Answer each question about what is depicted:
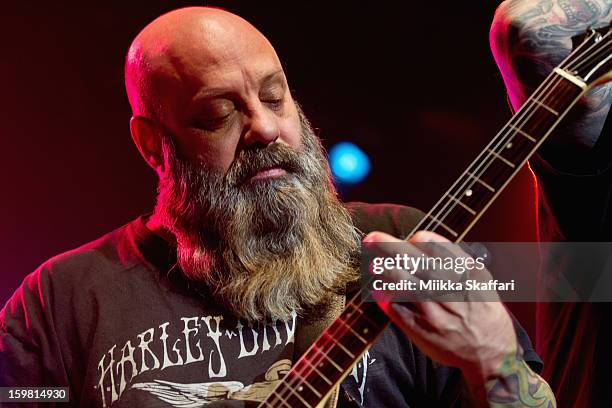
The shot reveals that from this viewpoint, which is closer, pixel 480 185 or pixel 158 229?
pixel 480 185

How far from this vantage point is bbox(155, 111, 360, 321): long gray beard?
1.51m

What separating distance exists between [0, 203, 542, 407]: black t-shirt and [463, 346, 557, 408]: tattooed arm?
0.16 meters

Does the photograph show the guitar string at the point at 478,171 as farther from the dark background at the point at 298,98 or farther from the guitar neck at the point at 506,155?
the dark background at the point at 298,98

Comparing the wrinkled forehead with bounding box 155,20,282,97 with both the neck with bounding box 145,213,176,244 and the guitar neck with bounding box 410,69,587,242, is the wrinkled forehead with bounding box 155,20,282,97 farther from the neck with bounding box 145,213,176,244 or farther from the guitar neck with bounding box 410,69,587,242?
the guitar neck with bounding box 410,69,587,242

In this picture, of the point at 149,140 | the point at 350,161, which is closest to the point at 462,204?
the point at 149,140

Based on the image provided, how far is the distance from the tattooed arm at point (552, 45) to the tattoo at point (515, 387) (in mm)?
405

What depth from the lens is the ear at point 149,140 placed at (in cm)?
171

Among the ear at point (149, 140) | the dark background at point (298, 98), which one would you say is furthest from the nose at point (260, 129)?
the dark background at point (298, 98)

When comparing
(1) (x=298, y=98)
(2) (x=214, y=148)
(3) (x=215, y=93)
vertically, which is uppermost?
(3) (x=215, y=93)

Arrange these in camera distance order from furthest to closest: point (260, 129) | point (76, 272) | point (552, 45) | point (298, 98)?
1. point (298, 98)
2. point (76, 272)
3. point (260, 129)
4. point (552, 45)

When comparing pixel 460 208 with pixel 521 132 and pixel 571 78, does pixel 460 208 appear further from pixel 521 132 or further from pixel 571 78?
pixel 571 78

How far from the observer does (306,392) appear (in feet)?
3.87

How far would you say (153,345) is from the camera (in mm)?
1490

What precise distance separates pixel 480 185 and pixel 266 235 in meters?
0.57
